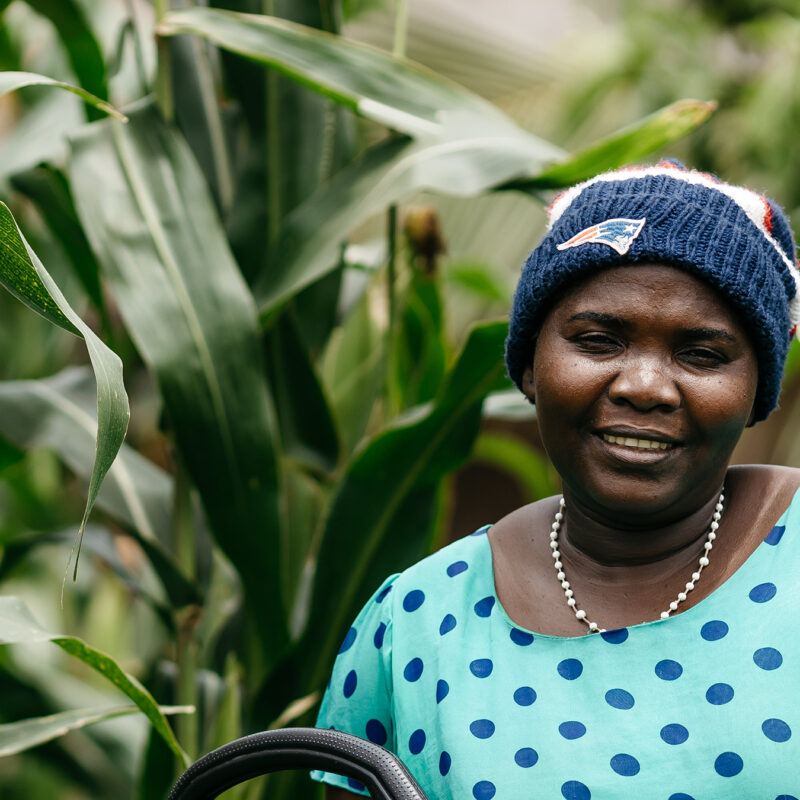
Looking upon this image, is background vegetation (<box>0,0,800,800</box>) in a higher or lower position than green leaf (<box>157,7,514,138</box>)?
lower

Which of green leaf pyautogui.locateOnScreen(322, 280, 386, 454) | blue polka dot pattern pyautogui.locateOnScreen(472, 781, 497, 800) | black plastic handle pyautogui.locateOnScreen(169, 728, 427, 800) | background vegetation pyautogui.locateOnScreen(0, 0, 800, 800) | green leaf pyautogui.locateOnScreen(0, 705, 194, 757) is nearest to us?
black plastic handle pyautogui.locateOnScreen(169, 728, 427, 800)

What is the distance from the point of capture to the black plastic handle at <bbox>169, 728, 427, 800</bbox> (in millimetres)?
554

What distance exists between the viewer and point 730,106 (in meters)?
3.37

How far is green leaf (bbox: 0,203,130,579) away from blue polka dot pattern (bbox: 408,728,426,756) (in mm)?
263

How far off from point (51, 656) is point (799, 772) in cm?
153

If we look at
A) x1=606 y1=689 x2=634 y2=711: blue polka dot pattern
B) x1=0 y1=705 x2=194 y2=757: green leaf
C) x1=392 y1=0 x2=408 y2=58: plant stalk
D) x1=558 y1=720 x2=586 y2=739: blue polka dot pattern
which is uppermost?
x1=392 y1=0 x2=408 y2=58: plant stalk

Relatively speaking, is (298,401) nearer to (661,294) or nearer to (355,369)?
(355,369)

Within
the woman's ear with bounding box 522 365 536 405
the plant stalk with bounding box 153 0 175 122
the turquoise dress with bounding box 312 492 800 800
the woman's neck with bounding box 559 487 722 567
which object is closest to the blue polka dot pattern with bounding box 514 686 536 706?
the turquoise dress with bounding box 312 492 800 800

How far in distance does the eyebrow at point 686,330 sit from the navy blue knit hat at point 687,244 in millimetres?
21

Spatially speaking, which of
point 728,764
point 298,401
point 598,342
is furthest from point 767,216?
point 298,401

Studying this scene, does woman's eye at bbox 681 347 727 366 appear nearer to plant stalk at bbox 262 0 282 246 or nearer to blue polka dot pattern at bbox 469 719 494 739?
blue polka dot pattern at bbox 469 719 494 739

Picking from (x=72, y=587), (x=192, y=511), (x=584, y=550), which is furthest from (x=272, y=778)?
(x=72, y=587)

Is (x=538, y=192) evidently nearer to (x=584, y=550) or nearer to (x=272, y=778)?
(x=584, y=550)

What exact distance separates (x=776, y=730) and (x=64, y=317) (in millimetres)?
505
